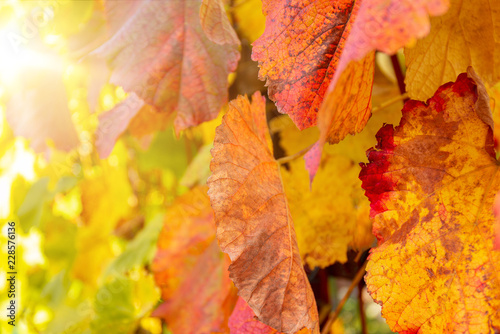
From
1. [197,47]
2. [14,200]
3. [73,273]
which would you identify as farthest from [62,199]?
[197,47]

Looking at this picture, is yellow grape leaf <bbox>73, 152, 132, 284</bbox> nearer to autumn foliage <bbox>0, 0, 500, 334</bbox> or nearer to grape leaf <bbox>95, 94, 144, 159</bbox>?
autumn foliage <bbox>0, 0, 500, 334</bbox>

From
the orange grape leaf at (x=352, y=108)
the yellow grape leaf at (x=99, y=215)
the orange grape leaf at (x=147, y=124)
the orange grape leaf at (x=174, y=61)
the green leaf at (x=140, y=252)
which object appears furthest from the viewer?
the yellow grape leaf at (x=99, y=215)

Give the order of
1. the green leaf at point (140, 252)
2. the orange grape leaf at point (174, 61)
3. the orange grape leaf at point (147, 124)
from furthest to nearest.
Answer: the green leaf at point (140, 252) → the orange grape leaf at point (147, 124) → the orange grape leaf at point (174, 61)

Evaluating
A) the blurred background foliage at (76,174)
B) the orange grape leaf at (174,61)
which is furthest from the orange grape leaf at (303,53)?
the blurred background foliage at (76,174)

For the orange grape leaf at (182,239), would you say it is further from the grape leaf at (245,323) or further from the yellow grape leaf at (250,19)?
the yellow grape leaf at (250,19)

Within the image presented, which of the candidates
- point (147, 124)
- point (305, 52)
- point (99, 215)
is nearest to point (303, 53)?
point (305, 52)

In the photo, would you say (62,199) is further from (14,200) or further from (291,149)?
(291,149)

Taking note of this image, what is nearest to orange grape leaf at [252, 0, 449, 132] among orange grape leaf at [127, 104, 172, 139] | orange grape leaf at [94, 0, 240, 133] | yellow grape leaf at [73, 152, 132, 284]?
orange grape leaf at [94, 0, 240, 133]
